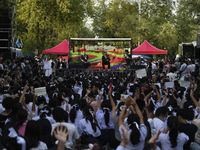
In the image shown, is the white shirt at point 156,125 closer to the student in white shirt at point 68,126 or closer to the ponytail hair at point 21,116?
the student in white shirt at point 68,126

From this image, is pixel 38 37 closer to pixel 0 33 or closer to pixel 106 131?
pixel 0 33

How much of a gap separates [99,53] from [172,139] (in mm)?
20007

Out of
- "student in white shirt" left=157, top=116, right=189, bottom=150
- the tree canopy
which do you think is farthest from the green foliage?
"student in white shirt" left=157, top=116, right=189, bottom=150

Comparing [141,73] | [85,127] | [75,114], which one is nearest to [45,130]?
[85,127]

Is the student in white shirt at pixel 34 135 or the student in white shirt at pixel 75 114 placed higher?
the student in white shirt at pixel 34 135

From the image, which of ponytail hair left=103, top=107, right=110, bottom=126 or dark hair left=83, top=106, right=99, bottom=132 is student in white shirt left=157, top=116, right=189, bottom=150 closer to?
dark hair left=83, top=106, right=99, bottom=132

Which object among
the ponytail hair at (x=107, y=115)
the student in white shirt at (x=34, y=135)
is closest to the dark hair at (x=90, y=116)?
the ponytail hair at (x=107, y=115)

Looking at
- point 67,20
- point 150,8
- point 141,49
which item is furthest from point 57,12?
point 150,8

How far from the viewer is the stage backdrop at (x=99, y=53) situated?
2453cm

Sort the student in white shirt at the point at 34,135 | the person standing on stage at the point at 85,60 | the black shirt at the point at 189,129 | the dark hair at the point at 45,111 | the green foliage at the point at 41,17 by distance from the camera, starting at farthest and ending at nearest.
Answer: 1. the green foliage at the point at 41,17
2. the person standing on stage at the point at 85,60
3. the dark hair at the point at 45,111
4. the black shirt at the point at 189,129
5. the student in white shirt at the point at 34,135

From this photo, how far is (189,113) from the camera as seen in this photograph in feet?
20.0

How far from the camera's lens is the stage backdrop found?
24.5 m

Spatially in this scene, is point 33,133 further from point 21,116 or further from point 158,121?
point 158,121

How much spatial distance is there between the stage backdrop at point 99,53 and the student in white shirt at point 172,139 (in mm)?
19406
